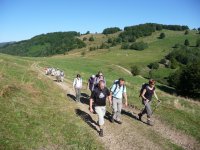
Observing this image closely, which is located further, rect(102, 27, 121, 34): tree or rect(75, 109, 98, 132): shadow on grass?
rect(102, 27, 121, 34): tree

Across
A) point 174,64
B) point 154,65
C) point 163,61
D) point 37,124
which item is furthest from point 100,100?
point 163,61

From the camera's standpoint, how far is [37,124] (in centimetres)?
1376

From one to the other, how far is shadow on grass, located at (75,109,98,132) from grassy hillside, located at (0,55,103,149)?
34 centimetres

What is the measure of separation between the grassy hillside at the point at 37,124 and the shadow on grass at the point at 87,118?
34cm

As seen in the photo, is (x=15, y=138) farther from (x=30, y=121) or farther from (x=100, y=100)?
(x=100, y=100)

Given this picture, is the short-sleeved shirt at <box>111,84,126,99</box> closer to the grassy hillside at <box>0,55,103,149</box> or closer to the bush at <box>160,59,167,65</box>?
the grassy hillside at <box>0,55,103,149</box>

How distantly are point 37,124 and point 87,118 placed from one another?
11.0 feet

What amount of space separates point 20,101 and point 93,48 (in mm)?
126362

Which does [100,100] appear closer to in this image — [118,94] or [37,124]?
[118,94]

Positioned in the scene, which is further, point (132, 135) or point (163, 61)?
point (163, 61)

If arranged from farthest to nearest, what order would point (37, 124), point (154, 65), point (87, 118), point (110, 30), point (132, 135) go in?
point (110, 30) < point (154, 65) < point (87, 118) < point (132, 135) < point (37, 124)

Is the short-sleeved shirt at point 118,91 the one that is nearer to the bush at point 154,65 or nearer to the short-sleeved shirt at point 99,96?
the short-sleeved shirt at point 99,96

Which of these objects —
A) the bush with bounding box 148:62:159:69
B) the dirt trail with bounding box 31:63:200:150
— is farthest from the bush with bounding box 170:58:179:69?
the dirt trail with bounding box 31:63:200:150

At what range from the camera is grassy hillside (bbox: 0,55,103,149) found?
11828mm
